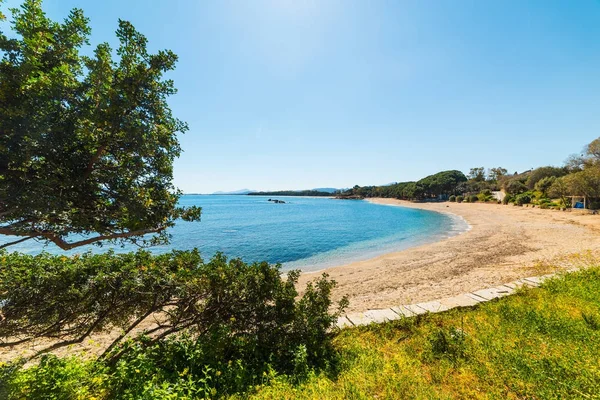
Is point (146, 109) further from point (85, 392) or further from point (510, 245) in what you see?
point (510, 245)

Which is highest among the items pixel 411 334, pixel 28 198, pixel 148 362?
pixel 28 198

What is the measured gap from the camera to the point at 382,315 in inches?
245

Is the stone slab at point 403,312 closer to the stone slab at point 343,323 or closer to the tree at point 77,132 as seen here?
the stone slab at point 343,323

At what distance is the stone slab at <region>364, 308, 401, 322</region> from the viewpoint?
5.98m

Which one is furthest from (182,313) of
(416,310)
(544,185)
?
(544,185)

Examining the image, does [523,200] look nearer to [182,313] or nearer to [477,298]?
[477,298]

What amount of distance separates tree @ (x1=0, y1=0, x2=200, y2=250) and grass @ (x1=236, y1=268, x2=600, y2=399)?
4.11 m

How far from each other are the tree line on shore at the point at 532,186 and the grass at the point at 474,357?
165ft

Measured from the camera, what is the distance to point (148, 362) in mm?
3619

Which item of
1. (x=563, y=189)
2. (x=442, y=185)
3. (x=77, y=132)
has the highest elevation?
(x=442, y=185)

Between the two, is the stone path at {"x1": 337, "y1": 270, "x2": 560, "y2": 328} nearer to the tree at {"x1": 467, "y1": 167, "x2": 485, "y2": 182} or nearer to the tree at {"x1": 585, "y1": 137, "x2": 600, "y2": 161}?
the tree at {"x1": 585, "y1": 137, "x2": 600, "y2": 161}

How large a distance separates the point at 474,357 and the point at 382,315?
2.19 meters

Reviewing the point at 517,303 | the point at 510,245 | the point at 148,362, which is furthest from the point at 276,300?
the point at 510,245

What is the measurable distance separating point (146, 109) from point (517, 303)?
31.6ft
